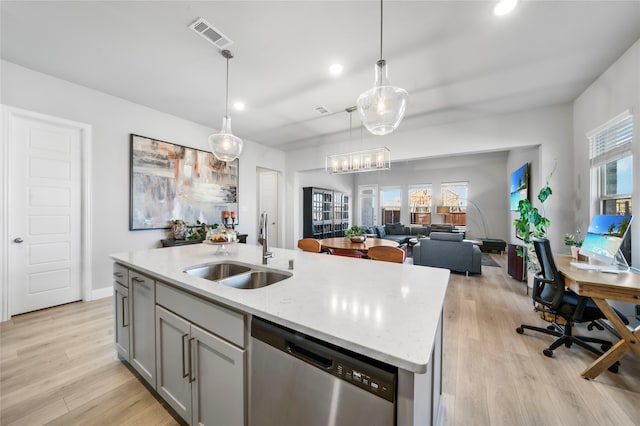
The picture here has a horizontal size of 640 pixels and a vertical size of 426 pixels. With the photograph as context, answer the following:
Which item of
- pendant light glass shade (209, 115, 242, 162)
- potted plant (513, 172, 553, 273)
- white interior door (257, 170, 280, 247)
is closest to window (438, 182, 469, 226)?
potted plant (513, 172, 553, 273)

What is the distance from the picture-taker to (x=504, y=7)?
1787 mm

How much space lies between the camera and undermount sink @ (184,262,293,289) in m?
1.50

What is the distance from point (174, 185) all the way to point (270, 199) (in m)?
2.78

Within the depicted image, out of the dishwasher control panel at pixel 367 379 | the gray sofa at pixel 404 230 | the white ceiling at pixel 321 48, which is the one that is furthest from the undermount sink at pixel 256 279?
the gray sofa at pixel 404 230

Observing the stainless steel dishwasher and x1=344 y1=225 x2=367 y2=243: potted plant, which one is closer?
the stainless steel dishwasher

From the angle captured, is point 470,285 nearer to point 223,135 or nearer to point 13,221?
point 223,135

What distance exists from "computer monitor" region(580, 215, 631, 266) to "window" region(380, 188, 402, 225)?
21.2ft

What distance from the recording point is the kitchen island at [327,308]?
2.29ft

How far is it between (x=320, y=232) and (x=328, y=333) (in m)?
6.25

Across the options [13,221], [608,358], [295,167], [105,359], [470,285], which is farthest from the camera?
[295,167]

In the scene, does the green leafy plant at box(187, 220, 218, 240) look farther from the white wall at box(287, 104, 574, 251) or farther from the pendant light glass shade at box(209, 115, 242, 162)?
the white wall at box(287, 104, 574, 251)

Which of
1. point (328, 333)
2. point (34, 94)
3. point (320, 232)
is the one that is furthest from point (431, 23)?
point (320, 232)

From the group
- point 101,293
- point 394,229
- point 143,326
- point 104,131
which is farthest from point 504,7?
point 394,229

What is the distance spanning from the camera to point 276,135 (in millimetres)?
5008
